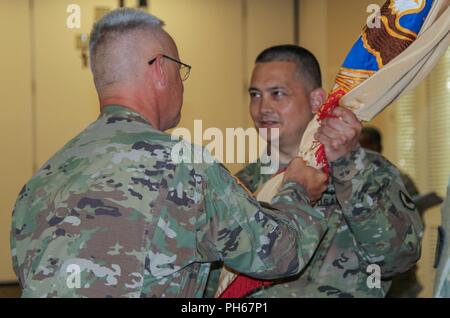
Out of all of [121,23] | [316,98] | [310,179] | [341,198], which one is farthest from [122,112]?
[316,98]

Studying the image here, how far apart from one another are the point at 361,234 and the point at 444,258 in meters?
0.85

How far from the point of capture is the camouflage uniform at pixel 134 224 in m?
1.45

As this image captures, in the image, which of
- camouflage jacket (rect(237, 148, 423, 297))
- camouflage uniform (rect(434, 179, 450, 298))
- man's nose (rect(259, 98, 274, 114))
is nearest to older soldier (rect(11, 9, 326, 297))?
camouflage jacket (rect(237, 148, 423, 297))

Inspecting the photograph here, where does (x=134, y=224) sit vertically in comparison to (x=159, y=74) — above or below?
below

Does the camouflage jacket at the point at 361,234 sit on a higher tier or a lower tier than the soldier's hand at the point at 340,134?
lower

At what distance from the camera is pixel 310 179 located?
6.31 feet

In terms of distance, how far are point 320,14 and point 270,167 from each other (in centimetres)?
393

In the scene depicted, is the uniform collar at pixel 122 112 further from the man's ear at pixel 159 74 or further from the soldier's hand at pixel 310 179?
the soldier's hand at pixel 310 179

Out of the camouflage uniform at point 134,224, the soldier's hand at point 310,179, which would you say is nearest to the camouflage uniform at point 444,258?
the camouflage uniform at point 134,224

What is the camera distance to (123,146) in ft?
5.06

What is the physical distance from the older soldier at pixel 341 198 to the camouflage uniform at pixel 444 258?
0.76m

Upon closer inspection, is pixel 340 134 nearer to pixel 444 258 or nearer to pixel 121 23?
pixel 121 23

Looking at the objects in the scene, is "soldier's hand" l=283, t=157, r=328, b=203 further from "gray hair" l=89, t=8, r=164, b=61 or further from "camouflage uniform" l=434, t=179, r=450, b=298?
"camouflage uniform" l=434, t=179, r=450, b=298
